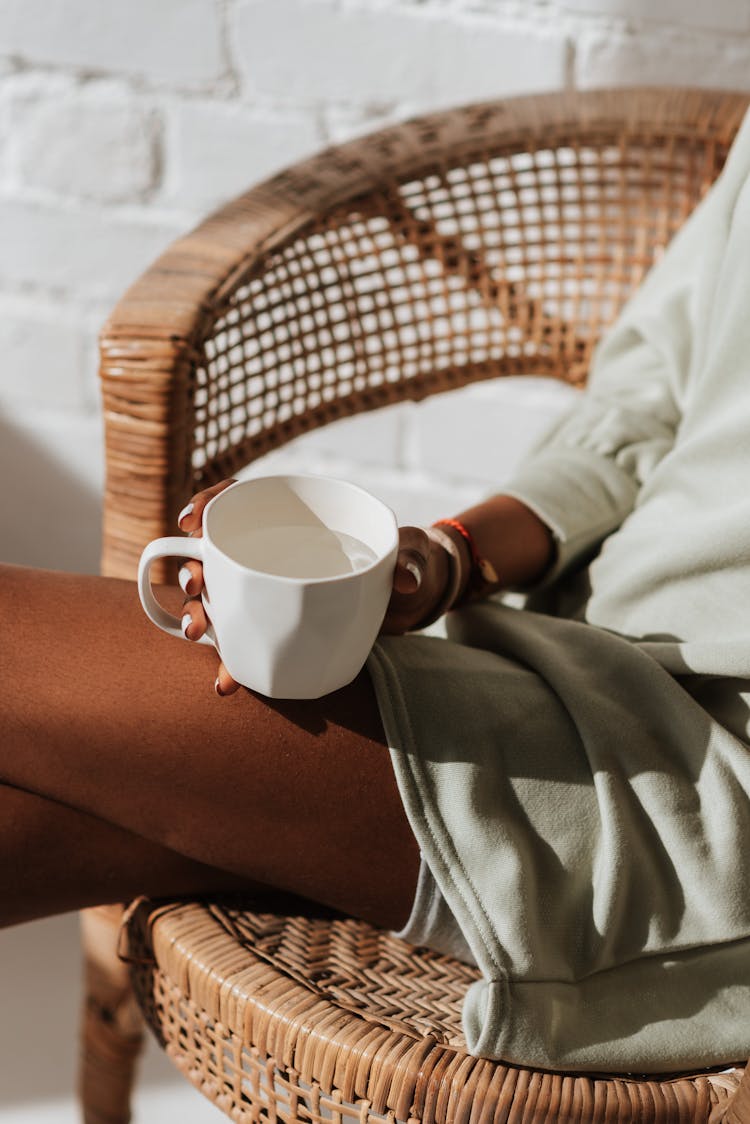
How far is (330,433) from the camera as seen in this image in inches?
48.2

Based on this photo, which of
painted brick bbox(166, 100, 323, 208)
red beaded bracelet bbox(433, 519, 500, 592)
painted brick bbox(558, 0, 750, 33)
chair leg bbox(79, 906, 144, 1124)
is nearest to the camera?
red beaded bracelet bbox(433, 519, 500, 592)

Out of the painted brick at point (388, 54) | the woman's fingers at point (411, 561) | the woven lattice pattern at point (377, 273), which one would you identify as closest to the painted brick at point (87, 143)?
the painted brick at point (388, 54)

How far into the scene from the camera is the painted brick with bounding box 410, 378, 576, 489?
1.18 meters

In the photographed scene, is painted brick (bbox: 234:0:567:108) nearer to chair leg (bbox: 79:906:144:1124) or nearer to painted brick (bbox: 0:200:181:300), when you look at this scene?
painted brick (bbox: 0:200:181:300)

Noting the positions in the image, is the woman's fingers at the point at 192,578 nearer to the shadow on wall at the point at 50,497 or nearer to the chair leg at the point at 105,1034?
the chair leg at the point at 105,1034

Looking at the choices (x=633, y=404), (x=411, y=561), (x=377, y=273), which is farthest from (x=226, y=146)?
(x=411, y=561)

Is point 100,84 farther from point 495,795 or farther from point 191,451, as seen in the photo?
point 495,795

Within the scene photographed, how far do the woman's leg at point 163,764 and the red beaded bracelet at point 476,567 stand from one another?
15 cm

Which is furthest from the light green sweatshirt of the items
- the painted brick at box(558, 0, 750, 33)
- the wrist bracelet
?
the painted brick at box(558, 0, 750, 33)

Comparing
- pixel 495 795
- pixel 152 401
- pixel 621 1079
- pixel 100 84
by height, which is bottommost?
pixel 621 1079

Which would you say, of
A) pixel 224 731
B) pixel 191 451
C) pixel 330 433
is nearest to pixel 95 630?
pixel 224 731

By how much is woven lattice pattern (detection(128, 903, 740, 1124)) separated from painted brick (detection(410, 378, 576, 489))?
623mm

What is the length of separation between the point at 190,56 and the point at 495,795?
78cm

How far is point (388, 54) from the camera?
104 centimetres
